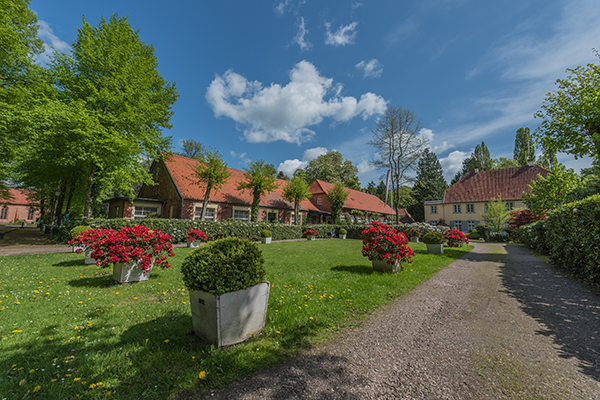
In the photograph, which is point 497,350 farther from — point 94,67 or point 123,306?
point 94,67

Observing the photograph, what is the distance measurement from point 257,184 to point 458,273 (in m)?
18.5

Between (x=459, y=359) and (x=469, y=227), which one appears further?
(x=469, y=227)

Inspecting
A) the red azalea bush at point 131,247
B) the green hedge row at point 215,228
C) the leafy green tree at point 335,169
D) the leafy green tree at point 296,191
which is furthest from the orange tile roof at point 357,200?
the red azalea bush at point 131,247

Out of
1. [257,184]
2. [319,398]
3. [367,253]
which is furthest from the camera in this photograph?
[257,184]

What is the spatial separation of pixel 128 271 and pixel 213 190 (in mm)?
17549

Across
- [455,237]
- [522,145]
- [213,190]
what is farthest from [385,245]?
[522,145]

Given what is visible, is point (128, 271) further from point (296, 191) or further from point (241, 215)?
point (296, 191)

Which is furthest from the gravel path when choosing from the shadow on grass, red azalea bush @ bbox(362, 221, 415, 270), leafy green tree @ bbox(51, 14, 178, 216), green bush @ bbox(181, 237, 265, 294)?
leafy green tree @ bbox(51, 14, 178, 216)

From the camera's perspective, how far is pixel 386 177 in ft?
82.0

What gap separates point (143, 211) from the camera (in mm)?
20906

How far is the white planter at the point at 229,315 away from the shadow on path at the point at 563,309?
4015mm

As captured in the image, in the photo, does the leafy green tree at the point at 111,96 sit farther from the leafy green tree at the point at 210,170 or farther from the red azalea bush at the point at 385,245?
the red azalea bush at the point at 385,245

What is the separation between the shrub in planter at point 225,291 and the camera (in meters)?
3.04

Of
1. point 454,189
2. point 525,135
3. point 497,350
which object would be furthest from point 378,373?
point 525,135
